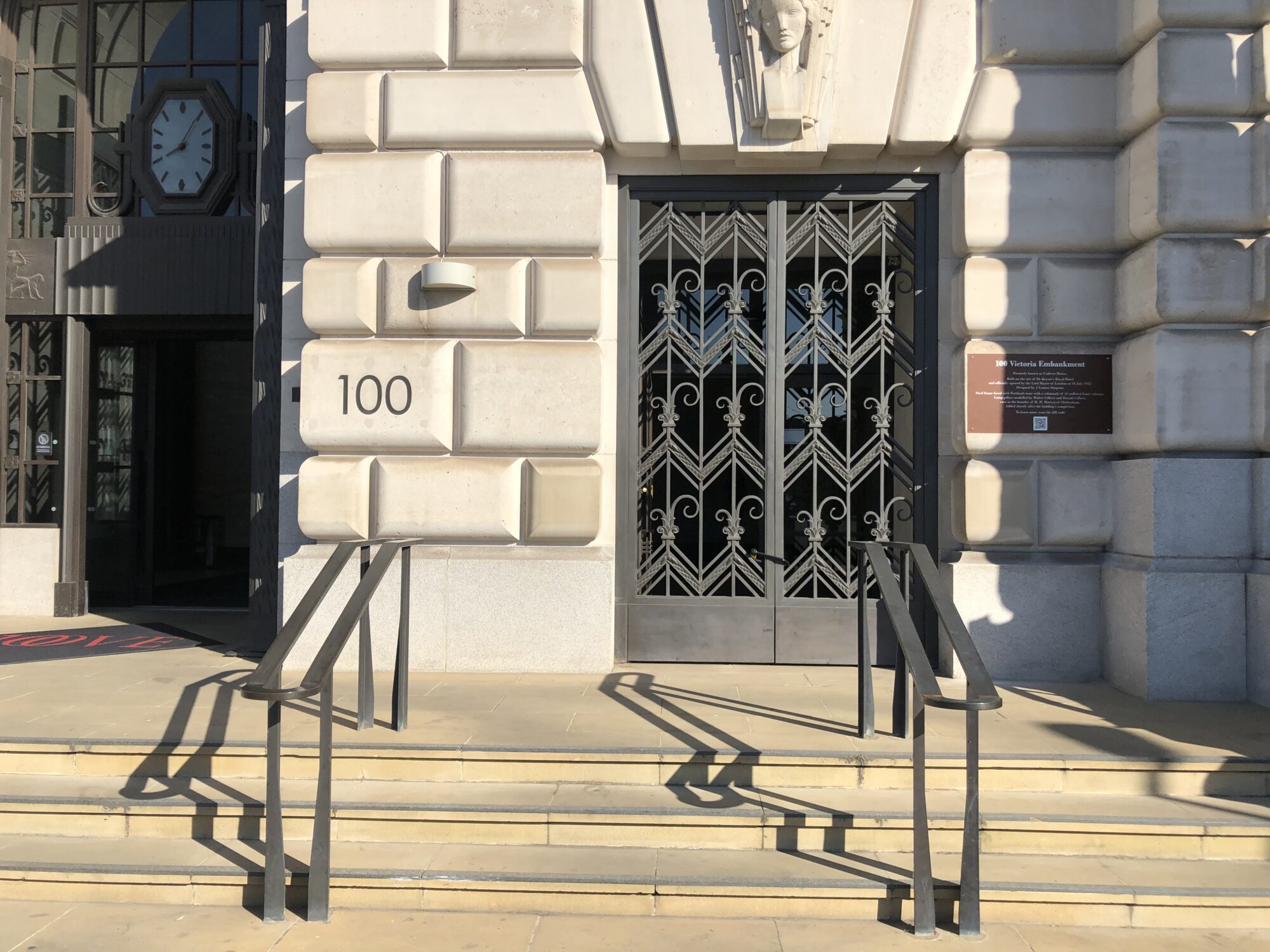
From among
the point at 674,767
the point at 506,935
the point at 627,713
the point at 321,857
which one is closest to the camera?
the point at 506,935

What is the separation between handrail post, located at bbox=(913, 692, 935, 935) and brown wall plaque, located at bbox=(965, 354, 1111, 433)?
10.5 feet

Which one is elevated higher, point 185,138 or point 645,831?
point 185,138

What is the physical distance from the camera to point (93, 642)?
24.9 feet

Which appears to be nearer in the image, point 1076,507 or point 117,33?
point 1076,507

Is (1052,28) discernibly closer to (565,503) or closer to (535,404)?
(535,404)

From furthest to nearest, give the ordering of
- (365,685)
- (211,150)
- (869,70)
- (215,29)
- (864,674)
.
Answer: (215,29), (211,150), (869,70), (365,685), (864,674)

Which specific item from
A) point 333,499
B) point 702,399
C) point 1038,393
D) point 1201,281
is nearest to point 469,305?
point 333,499

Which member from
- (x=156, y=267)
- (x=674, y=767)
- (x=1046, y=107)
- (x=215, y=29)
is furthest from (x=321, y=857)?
(x=215, y=29)

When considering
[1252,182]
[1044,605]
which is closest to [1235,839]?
[1044,605]

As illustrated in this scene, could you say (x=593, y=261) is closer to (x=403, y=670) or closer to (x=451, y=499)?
(x=451, y=499)

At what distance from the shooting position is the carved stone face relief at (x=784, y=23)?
6098 millimetres

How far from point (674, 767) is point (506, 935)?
1222 millimetres

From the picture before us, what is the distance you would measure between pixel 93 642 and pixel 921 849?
6.74m

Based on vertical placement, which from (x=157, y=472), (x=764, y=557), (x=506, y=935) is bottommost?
(x=506, y=935)
